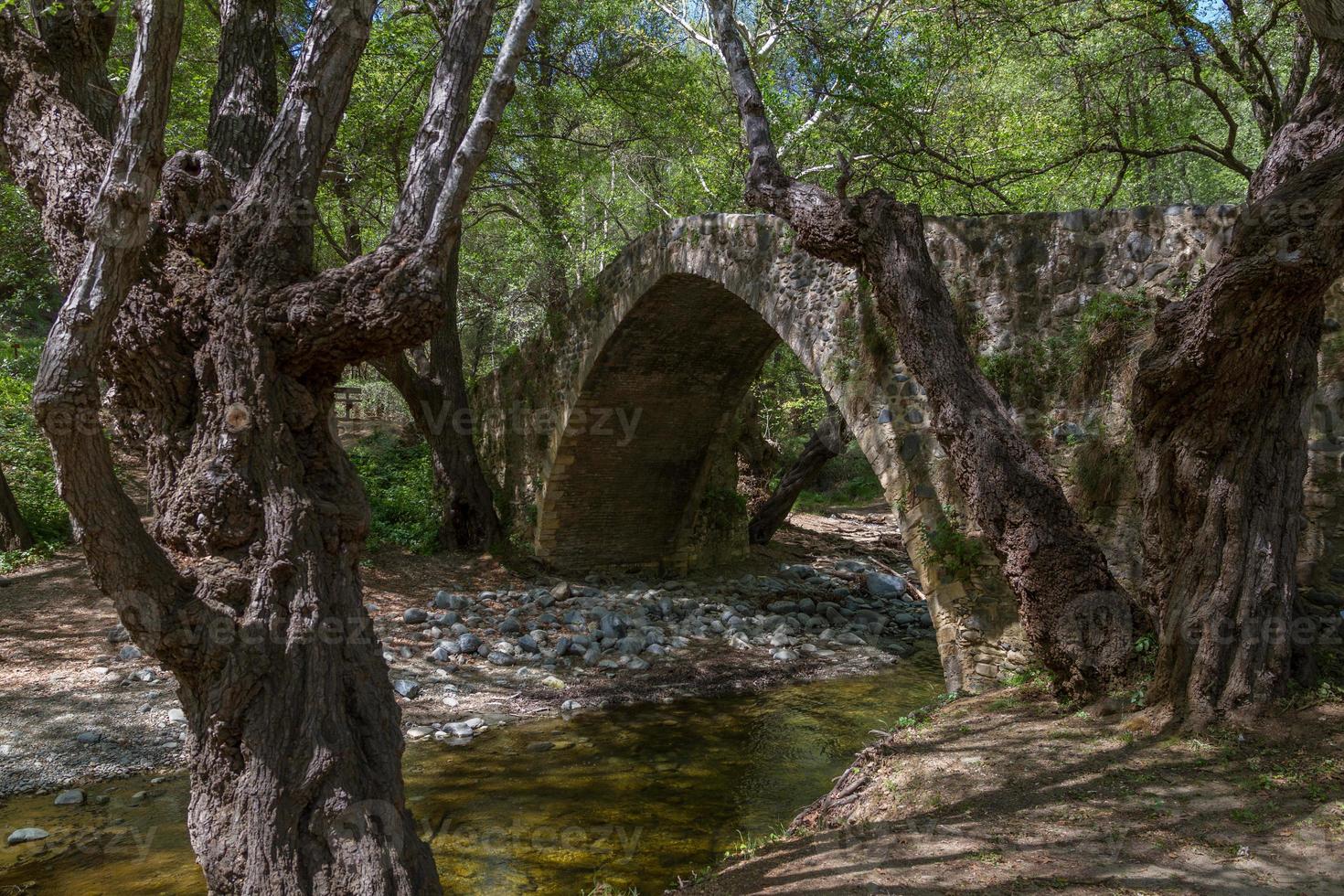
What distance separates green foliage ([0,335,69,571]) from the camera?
8.37 meters

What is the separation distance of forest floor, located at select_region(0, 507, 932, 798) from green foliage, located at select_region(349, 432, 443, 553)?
1.10 feet

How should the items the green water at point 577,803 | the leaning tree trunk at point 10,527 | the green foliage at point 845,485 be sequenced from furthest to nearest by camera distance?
the green foliage at point 845,485 → the leaning tree trunk at point 10,527 → the green water at point 577,803

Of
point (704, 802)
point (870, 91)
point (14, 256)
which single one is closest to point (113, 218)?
point (704, 802)

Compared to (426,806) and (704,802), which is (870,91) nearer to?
(704,802)

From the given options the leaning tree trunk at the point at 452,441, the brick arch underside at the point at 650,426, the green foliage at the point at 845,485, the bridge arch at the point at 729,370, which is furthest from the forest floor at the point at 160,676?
the green foliage at the point at 845,485

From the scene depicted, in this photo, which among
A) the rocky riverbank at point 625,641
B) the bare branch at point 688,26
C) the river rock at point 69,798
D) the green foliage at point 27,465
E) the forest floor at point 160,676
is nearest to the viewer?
the river rock at point 69,798

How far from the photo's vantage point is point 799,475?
11.2 meters

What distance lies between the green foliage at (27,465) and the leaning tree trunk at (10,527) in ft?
0.30

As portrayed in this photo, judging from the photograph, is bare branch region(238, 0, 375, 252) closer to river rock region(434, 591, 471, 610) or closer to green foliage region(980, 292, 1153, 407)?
green foliage region(980, 292, 1153, 407)

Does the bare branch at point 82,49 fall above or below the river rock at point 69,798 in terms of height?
above

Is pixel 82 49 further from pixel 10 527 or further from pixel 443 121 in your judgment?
pixel 10 527

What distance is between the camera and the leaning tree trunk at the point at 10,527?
26.1ft

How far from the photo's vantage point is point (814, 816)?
4078 millimetres

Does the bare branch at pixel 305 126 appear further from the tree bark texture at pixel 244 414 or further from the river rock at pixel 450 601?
the river rock at pixel 450 601
